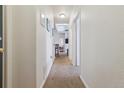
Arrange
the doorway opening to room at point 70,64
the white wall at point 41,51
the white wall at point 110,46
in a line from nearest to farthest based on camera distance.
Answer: the white wall at point 110,46 < the white wall at point 41,51 < the doorway opening to room at point 70,64

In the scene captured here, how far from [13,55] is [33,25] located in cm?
61

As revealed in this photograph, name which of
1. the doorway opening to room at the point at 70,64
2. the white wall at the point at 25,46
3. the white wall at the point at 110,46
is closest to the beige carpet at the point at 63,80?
the doorway opening to room at the point at 70,64

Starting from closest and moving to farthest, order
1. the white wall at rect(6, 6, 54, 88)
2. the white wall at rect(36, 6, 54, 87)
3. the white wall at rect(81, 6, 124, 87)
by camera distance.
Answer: the white wall at rect(81, 6, 124, 87), the white wall at rect(6, 6, 54, 88), the white wall at rect(36, 6, 54, 87)

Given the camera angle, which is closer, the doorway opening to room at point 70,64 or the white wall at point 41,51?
the white wall at point 41,51

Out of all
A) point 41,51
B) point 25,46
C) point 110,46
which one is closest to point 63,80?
point 41,51

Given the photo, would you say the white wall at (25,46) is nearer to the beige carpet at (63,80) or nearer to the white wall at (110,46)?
the beige carpet at (63,80)

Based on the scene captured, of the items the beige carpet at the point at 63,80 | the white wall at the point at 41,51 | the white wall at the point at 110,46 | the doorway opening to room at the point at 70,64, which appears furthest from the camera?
the doorway opening to room at the point at 70,64

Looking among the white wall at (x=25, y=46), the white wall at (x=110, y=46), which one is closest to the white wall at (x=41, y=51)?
the white wall at (x=25, y=46)

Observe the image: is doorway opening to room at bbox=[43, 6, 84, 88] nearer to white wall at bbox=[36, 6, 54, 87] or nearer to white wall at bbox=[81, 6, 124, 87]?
white wall at bbox=[36, 6, 54, 87]

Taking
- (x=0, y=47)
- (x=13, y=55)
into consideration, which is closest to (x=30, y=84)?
(x=13, y=55)

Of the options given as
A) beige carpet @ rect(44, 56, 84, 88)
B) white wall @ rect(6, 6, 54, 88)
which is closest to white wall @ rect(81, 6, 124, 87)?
white wall @ rect(6, 6, 54, 88)

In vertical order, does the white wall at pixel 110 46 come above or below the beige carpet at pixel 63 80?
above

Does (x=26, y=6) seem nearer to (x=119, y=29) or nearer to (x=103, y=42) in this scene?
(x=103, y=42)

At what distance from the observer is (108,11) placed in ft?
6.97
